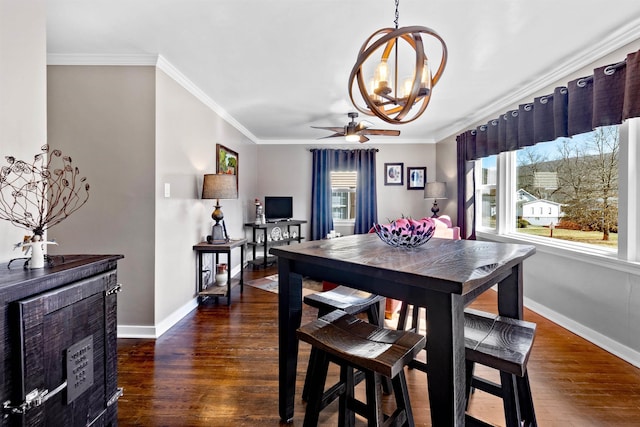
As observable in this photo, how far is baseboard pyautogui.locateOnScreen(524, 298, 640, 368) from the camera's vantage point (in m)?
2.15

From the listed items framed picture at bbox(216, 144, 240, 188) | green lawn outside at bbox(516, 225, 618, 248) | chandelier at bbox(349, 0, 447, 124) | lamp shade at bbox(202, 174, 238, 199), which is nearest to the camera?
chandelier at bbox(349, 0, 447, 124)

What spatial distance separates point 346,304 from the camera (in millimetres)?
1607

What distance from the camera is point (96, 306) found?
1187 mm

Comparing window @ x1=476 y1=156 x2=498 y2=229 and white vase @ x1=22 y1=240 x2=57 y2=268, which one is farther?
window @ x1=476 y1=156 x2=498 y2=229

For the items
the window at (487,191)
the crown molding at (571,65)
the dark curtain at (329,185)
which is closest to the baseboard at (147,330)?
the dark curtain at (329,185)

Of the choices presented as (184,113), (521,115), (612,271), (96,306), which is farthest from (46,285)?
(521,115)

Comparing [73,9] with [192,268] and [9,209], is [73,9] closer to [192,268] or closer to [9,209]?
[9,209]

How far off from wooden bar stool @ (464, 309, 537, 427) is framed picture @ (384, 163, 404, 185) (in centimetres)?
476

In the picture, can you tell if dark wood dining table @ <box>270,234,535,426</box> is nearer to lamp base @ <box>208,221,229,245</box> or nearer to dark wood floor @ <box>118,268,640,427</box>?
dark wood floor @ <box>118,268,640,427</box>

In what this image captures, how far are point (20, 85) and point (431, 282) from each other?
1.81 meters

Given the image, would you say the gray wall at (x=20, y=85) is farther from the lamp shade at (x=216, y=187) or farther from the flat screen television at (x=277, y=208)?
the flat screen television at (x=277, y=208)

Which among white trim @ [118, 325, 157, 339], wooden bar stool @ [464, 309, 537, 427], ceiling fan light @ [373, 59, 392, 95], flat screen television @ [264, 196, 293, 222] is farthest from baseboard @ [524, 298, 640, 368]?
flat screen television @ [264, 196, 293, 222]

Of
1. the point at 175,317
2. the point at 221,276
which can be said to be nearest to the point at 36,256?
→ the point at 175,317

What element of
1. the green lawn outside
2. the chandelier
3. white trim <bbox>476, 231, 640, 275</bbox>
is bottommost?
white trim <bbox>476, 231, 640, 275</bbox>
